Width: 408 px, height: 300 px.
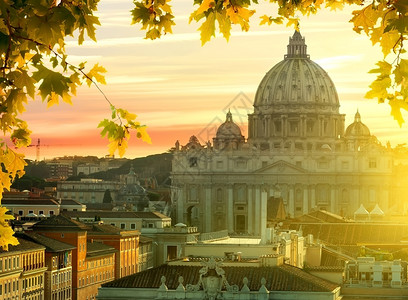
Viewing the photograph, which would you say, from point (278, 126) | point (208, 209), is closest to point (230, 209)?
point (208, 209)

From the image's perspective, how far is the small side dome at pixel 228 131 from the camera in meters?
192

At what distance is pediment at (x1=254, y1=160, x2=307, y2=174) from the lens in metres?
169

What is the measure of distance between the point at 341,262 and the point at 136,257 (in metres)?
45.3

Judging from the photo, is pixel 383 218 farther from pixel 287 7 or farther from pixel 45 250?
pixel 287 7

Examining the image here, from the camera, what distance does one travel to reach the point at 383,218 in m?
119

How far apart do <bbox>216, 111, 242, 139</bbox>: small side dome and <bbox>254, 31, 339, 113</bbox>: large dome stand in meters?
4.58

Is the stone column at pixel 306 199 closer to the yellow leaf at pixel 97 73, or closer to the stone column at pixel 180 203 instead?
the stone column at pixel 180 203

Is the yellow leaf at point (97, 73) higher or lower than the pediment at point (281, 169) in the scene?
lower

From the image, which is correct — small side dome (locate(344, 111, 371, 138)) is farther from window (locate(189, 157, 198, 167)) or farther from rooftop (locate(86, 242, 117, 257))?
rooftop (locate(86, 242, 117, 257))

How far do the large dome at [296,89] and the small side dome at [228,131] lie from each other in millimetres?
4576

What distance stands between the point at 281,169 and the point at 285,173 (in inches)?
33.5

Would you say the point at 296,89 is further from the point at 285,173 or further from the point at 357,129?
the point at 285,173

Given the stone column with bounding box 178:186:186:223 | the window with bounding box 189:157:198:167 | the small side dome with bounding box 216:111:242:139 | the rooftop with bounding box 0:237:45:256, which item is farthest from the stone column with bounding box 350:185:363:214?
the rooftop with bounding box 0:237:45:256

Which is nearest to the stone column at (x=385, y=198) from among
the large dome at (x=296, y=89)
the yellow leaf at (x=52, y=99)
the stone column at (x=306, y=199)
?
the stone column at (x=306, y=199)
